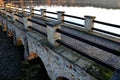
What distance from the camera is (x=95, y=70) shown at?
3.70 m

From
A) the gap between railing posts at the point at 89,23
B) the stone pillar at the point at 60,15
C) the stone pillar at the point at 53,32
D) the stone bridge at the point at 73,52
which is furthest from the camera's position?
the stone pillar at the point at 60,15

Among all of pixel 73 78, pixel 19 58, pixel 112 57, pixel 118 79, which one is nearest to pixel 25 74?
pixel 19 58

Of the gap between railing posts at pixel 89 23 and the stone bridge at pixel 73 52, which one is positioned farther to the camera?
the gap between railing posts at pixel 89 23

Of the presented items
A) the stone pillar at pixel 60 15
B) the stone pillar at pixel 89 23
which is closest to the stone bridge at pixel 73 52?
the stone pillar at pixel 89 23

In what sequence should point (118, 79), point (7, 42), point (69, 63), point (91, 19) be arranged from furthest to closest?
point (7, 42)
point (91, 19)
point (69, 63)
point (118, 79)

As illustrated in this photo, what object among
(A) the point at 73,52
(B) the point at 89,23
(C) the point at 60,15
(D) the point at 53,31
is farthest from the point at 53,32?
(C) the point at 60,15

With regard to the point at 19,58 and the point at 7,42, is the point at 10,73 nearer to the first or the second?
the point at 19,58

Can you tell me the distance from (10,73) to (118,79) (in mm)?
6983

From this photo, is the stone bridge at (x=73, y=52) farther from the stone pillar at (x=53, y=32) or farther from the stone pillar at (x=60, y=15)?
the stone pillar at (x=60, y=15)

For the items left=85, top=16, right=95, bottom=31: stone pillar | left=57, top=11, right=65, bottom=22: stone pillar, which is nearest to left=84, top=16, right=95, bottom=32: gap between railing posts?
left=85, top=16, right=95, bottom=31: stone pillar

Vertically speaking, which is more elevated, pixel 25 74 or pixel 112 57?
pixel 112 57

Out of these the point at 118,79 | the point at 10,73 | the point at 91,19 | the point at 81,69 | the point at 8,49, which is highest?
the point at 91,19

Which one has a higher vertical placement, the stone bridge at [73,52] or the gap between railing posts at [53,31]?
the gap between railing posts at [53,31]

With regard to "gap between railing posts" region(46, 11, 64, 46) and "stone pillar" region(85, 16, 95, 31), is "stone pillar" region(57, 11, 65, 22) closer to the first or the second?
"stone pillar" region(85, 16, 95, 31)
